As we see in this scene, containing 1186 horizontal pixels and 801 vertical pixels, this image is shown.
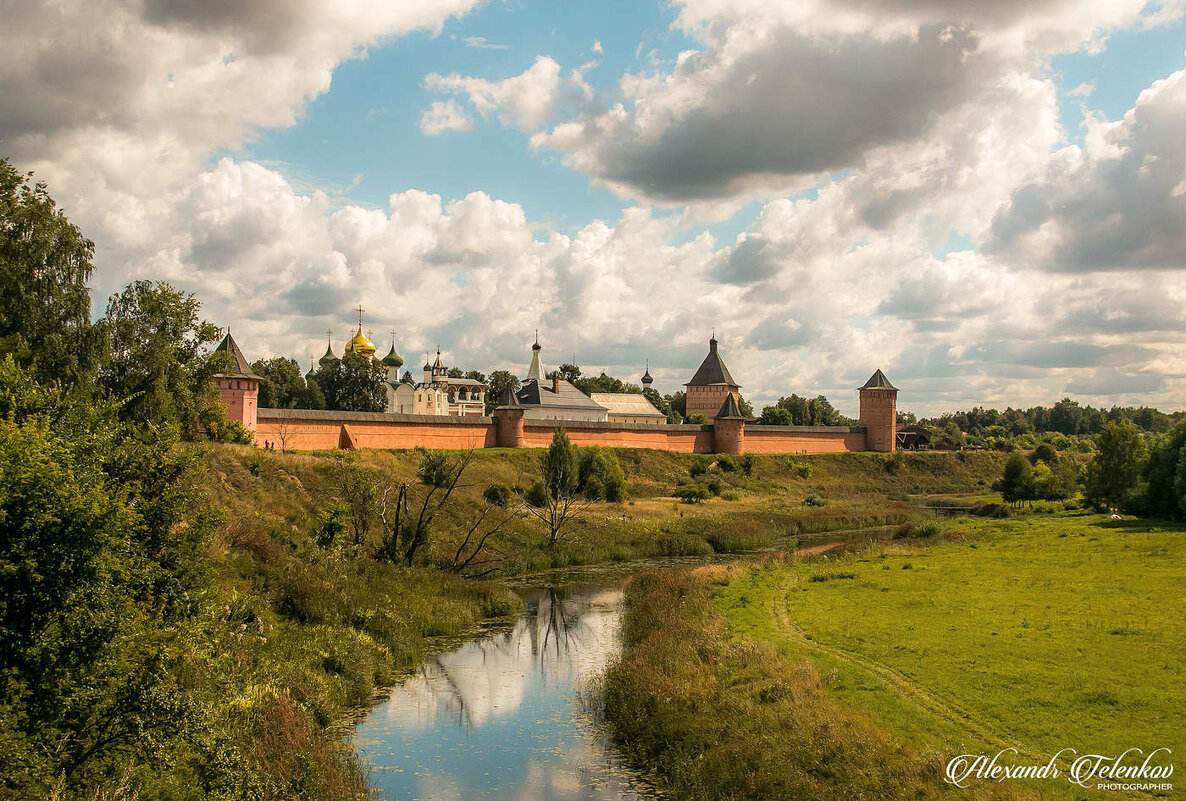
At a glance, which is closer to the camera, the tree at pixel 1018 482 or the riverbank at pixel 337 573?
the riverbank at pixel 337 573

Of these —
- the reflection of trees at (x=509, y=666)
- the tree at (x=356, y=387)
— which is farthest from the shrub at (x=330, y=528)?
the tree at (x=356, y=387)

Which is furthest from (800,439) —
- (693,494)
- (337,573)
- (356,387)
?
(337,573)

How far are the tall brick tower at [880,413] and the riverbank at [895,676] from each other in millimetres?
39053

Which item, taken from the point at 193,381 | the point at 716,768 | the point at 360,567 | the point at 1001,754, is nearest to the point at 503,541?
the point at 360,567

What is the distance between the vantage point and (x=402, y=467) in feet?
99.6

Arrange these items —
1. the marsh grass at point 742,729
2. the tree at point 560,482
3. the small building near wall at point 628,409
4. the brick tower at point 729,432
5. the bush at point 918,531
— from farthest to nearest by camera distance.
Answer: the small building near wall at point 628,409 < the brick tower at point 729,432 < the tree at point 560,482 < the bush at point 918,531 < the marsh grass at point 742,729

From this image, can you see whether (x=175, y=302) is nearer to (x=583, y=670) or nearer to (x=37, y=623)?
(x=583, y=670)

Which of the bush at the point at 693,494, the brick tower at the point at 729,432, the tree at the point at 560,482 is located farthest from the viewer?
the brick tower at the point at 729,432

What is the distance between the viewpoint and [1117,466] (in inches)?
1168

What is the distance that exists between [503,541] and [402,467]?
26.2ft

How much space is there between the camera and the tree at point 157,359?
20.0 meters

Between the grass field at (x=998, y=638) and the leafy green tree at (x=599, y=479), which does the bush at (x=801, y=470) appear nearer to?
the leafy green tree at (x=599, y=479)

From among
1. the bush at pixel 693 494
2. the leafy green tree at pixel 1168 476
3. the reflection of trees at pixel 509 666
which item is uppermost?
the leafy green tree at pixel 1168 476

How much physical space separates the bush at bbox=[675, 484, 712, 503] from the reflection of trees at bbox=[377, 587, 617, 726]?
59.4 ft
